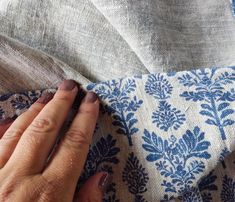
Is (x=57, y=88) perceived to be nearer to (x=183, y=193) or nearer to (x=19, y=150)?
(x=19, y=150)

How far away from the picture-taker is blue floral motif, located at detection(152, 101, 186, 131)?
20.7 inches

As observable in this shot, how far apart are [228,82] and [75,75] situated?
0.21 metres

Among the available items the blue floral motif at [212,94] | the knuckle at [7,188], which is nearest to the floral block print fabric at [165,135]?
the blue floral motif at [212,94]

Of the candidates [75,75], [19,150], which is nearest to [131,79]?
[75,75]

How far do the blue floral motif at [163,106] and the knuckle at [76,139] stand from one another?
0.10 meters

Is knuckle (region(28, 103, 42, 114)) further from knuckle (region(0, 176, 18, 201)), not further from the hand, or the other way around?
knuckle (region(0, 176, 18, 201))

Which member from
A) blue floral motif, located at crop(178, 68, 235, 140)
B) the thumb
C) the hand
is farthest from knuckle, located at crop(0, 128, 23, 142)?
blue floral motif, located at crop(178, 68, 235, 140)

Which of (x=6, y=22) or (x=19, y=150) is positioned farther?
(x=6, y=22)

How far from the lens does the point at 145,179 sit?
525mm

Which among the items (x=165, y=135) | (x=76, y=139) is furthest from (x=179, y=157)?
(x=76, y=139)

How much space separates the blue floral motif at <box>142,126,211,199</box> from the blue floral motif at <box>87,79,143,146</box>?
0.11 ft

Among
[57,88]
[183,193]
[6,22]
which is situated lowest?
[183,193]

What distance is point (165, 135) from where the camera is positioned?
1.72ft

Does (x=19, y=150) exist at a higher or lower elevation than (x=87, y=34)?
lower
